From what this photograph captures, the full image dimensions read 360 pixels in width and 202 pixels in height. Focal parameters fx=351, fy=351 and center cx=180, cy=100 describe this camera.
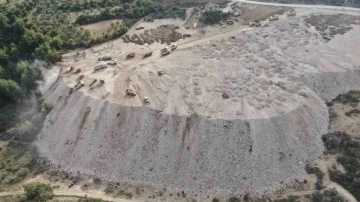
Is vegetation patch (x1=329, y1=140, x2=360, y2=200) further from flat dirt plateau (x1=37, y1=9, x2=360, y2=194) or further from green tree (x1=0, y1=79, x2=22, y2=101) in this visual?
green tree (x1=0, y1=79, x2=22, y2=101)

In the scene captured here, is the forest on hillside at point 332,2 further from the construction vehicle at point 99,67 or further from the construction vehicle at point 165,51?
the construction vehicle at point 99,67

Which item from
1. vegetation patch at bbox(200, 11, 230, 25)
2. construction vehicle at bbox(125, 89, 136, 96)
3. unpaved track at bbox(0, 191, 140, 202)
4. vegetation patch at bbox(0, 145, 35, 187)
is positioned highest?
vegetation patch at bbox(200, 11, 230, 25)

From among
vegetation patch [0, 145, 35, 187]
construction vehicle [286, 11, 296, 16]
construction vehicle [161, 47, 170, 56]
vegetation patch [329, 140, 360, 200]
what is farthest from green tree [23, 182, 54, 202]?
construction vehicle [286, 11, 296, 16]

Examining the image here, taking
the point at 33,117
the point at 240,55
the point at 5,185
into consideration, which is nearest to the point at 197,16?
the point at 240,55

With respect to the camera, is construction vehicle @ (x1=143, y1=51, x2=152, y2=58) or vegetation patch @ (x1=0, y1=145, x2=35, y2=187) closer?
A: vegetation patch @ (x1=0, y1=145, x2=35, y2=187)

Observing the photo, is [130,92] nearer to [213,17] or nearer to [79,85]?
[79,85]

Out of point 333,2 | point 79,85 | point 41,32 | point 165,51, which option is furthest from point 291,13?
point 41,32

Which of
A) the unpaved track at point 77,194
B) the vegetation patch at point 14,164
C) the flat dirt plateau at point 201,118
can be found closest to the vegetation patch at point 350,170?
the flat dirt plateau at point 201,118

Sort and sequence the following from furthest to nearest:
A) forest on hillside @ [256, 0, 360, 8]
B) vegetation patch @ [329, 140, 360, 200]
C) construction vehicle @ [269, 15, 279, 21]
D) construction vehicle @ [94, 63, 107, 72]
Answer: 1. forest on hillside @ [256, 0, 360, 8]
2. construction vehicle @ [269, 15, 279, 21]
3. construction vehicle @ [94, 63, 107, 72]
4. vegetation patch @ [329, 140, 360, 200]

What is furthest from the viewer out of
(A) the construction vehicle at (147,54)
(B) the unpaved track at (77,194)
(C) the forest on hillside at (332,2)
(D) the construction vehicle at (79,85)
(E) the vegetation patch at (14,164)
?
(C) the forest on hillside at (332,2)
